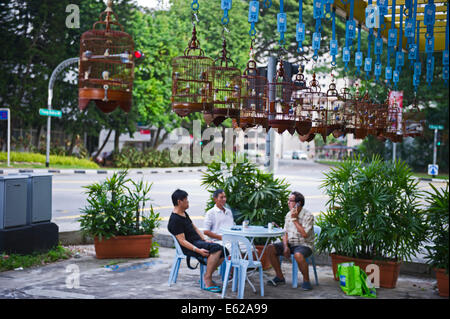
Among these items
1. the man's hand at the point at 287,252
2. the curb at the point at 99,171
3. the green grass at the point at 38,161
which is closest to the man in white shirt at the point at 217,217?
the man's hand at the point at 287,252

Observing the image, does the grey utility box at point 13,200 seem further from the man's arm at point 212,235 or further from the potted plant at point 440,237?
the potted plant at point 440,237

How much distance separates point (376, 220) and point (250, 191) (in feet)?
6.50

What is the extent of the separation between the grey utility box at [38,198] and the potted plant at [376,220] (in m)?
4.30

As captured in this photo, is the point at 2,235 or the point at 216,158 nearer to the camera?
the point at 2,235

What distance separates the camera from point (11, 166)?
69.9ft

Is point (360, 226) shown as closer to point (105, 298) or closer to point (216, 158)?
point (216, 158)

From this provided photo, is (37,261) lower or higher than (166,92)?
lower

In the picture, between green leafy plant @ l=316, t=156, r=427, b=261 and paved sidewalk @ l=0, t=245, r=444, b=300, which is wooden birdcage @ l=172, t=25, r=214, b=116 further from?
green leafy plant @ l=316, t=156, r=427, b=261

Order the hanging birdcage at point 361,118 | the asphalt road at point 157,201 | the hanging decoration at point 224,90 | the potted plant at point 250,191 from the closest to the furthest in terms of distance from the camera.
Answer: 1. the hanging decoration at point 224,90
2. the potted plant at point 250,191
3. the hanging birdcage at point 361,118
4. the asphalt road at point 157,201

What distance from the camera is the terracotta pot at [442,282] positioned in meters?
6.29

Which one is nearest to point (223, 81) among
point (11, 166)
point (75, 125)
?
point (11, 166)
